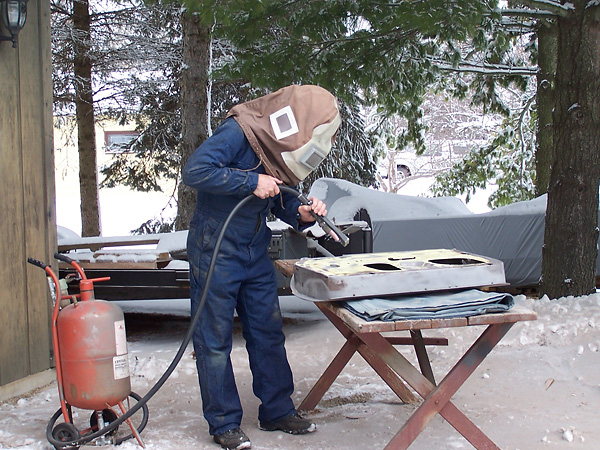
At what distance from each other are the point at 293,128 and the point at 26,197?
2.11 meters

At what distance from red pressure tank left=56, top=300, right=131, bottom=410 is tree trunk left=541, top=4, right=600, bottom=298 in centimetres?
420

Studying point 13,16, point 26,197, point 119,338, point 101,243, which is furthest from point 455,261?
point 101,243

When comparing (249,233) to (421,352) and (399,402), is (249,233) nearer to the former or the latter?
(421,352)

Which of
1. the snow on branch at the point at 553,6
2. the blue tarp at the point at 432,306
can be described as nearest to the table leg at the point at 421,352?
the blue tarp at the point at 432,306

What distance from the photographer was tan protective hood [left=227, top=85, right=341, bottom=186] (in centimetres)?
327

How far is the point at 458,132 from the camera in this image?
840 inches

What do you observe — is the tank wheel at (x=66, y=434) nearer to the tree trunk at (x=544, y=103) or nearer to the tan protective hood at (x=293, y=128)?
the tan protective hood at (x=293, y=128)

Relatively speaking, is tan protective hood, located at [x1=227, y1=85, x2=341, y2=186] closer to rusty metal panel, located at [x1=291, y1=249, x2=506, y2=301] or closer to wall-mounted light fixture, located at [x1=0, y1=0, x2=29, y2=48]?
rusty metal panel, located at [x1=291, y1=249, x2=506, y2=301]

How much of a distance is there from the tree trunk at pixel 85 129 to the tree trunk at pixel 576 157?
8.56m

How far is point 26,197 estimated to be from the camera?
14.4 feet

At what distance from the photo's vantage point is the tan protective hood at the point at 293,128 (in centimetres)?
327

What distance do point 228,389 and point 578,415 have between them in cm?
189

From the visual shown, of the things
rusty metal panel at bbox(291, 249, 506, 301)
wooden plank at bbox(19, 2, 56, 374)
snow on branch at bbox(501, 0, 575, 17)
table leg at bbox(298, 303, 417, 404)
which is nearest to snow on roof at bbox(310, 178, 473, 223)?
snow on branch at bbox(501, 0, 575, 17)

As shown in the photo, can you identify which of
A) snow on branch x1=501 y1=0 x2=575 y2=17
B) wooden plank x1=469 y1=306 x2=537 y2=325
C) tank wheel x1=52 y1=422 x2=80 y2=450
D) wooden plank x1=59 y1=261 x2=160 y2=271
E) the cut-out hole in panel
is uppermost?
snow on branch x1=501 y1=0 x2=575 y2=17
